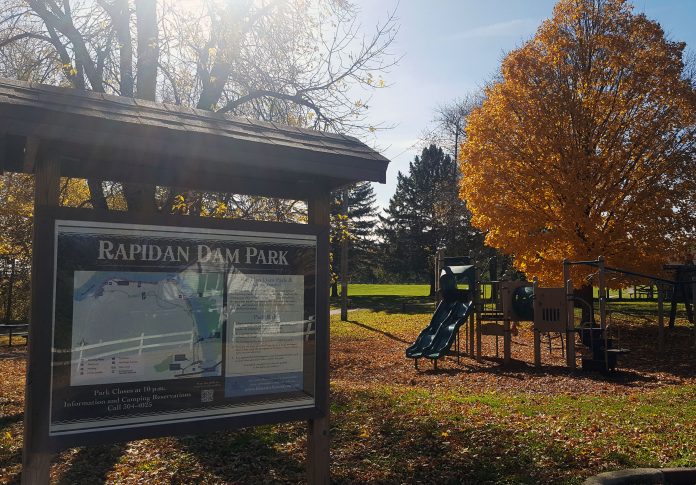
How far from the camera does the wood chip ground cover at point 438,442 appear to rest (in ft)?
18.7

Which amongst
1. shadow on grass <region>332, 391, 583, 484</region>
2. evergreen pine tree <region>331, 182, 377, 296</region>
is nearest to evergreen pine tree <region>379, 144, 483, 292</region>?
evergreen pine tree <region>331, 182, 377, 296</region>

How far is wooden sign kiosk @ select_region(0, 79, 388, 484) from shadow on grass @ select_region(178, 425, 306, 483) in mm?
997

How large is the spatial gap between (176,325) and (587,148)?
1501 cm

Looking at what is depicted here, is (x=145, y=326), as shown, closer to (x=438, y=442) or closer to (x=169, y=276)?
(x=169, y=276)

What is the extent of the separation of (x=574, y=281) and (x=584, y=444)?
11.2 meters

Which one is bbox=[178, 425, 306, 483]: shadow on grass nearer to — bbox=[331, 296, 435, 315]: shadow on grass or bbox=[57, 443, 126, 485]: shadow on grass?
bbox=[57, 443, 126, 485]: shadow on grass

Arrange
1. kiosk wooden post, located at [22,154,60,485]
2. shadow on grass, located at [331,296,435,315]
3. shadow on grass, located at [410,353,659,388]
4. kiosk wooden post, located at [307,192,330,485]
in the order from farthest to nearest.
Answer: shadow on grass, located at [331,296,435,315] < shadow on grass, located at [410,353,659,388] < kiosk wooden post, located at [307,192,330,485] < kiosk wooden post, located at [22,154,60,485]

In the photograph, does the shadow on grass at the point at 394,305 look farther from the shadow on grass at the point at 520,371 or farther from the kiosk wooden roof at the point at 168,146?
the kiosk wooden roof at the point at 168,146

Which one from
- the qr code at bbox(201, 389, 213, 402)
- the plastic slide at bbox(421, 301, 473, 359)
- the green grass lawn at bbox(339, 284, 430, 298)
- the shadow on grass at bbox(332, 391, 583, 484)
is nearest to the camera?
the qr code at bbox(201, 389, 213, 402)

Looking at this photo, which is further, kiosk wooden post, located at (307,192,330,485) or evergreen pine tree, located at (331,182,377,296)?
evergreen pine tree, located at (331,182,377,296)

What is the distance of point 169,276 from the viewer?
431 centimetres

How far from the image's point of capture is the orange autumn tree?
16.0 m

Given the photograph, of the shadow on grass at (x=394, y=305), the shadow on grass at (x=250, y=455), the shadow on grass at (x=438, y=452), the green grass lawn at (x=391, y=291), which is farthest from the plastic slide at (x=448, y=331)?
the green grass lawn at (x=391, y=291)

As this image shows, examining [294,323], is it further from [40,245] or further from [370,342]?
[370,342]
